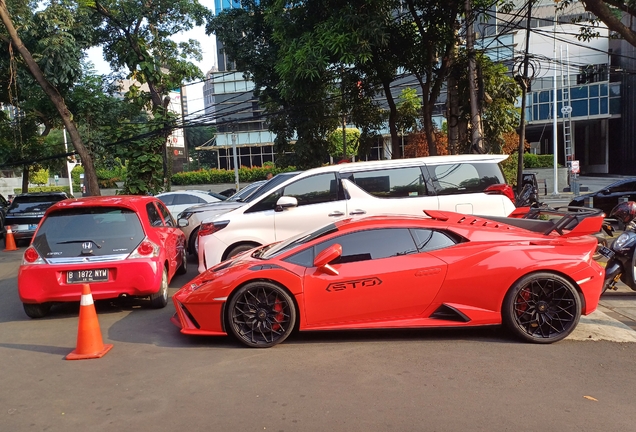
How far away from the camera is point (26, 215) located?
638 inches

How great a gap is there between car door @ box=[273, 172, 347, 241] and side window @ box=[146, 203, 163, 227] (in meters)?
1.74

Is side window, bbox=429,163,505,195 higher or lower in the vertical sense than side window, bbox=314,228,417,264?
higher

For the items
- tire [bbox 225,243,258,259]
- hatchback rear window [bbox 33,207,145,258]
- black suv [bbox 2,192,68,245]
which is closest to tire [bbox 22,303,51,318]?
hatchback rear window [bbox 33,207,145,258]

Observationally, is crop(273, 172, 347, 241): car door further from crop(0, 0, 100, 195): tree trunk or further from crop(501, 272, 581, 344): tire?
crop(0, 0, 100, 195): tree trunk

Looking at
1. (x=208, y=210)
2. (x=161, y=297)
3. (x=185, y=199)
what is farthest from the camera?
(x=185, y=199)

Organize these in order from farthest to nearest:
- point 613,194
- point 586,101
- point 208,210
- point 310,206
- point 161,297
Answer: point 586,101, point 613,194, point 208,210, point 310,206, point 161,297

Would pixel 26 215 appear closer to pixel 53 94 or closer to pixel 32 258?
pixel 53 94

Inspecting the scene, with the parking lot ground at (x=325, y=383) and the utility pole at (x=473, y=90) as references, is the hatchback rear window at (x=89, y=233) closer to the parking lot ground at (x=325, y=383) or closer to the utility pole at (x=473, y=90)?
the parking lot ground at (x=325, y=383)

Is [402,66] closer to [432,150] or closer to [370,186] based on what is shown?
[432,150]

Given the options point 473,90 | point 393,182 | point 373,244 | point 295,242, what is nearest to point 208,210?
point 393,182

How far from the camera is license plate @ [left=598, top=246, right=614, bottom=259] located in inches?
255

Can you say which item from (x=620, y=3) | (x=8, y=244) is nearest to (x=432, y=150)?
(x=620, y=3)

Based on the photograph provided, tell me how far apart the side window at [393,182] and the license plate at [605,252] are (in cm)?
278

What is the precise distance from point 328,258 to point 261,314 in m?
0.89
